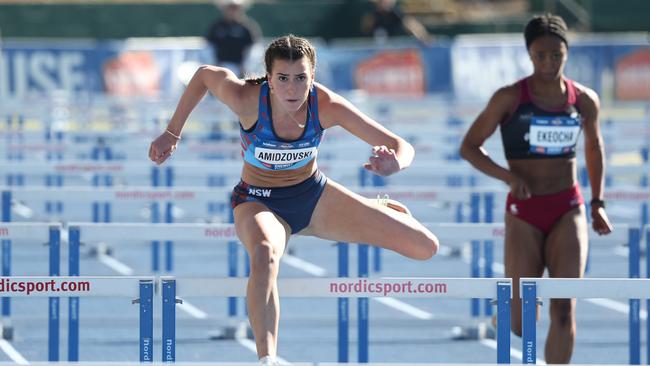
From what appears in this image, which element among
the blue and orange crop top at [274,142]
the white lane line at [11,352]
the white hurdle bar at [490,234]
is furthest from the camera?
the white lane line at [11,352]

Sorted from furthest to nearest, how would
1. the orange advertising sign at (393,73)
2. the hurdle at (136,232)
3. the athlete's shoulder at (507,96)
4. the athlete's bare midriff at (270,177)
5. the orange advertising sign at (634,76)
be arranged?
the orange advertising sign at (634,76)
the orange advertising sign at (393,73)
the athlete's shoulder at (507,96)
the hurdle at (136,232)
the athlete's bare midriff at (270,177)

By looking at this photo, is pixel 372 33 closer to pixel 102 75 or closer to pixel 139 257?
pixel 102 75

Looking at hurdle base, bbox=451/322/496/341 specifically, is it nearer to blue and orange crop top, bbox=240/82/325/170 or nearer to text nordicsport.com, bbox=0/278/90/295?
blue and orange crop top, bbox=240/82/325/170

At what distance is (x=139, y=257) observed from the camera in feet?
41.1

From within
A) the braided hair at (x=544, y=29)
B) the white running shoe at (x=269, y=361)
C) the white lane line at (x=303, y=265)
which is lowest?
the white lane line at (x=303, y=265)

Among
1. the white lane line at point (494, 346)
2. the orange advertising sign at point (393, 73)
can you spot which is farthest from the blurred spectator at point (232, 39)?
the white lane line at point (494, 346)

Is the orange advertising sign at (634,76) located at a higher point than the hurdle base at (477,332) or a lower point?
higher

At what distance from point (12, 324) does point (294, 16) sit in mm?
21167

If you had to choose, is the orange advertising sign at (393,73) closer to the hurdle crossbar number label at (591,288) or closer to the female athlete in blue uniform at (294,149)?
the female athlete in blue uniform at (294,149)

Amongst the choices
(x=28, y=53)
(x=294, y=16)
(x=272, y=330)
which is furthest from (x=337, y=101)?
(x=294, y=16)

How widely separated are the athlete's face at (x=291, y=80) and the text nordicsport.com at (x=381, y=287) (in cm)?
92

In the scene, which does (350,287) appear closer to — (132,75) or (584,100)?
(584,100)

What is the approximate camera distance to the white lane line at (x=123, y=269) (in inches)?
396

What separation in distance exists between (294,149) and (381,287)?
96cm
